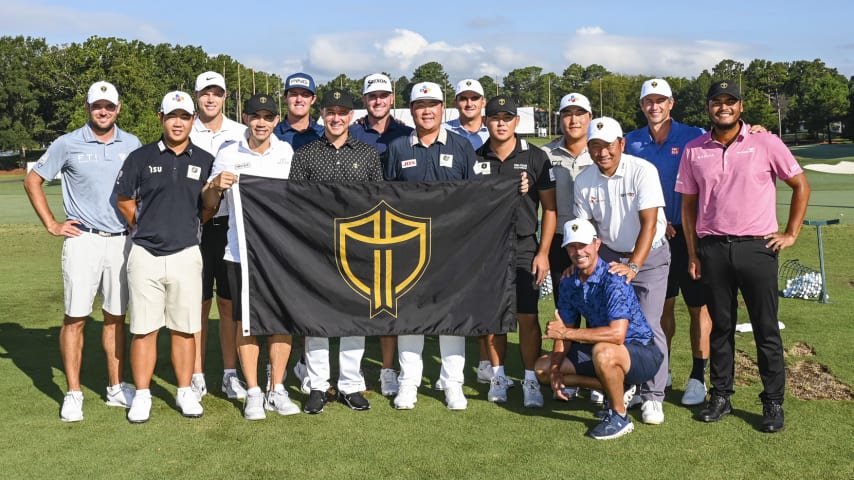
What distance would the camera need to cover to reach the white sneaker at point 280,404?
6.20 m

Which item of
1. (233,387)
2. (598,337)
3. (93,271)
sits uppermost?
(93,271)

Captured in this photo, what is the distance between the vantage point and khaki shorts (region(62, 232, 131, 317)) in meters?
6.18

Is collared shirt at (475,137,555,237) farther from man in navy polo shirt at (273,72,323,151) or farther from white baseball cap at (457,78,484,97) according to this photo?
man in navy polo shirt at (273,72,323,151)

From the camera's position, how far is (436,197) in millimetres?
6359

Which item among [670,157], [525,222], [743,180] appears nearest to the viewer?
[743,180]

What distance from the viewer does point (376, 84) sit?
7363mm

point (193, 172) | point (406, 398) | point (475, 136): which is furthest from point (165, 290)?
point (475, 136)

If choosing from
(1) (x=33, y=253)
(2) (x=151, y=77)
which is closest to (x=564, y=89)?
(2) (x=151, y=77)

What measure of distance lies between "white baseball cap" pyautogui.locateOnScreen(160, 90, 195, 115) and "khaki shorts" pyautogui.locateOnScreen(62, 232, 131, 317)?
3.62 ft

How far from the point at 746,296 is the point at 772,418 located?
2.93ft

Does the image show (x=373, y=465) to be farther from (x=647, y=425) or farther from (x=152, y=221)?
(x=152, y=221)

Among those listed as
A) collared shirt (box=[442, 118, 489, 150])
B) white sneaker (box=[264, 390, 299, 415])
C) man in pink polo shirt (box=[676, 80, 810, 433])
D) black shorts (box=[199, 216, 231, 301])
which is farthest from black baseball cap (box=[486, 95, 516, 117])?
white sneaker (box=[264, 390, 299, 415])

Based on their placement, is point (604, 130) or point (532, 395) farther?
point (532, 395)

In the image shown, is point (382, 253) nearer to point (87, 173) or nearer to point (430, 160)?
point (430, 160)
